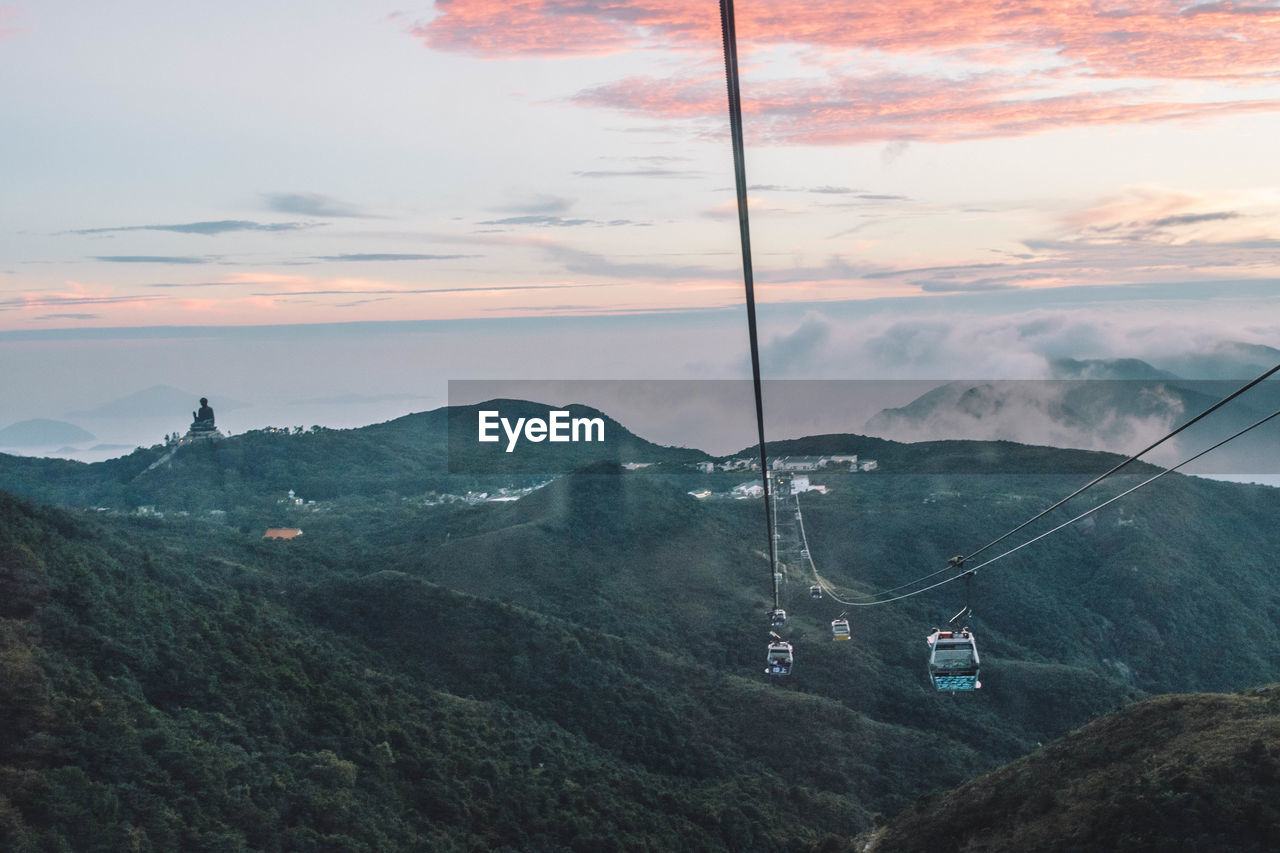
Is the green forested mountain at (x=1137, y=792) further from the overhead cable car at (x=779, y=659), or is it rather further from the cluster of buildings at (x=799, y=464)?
the cluster of buildings at (x=799, y=464)

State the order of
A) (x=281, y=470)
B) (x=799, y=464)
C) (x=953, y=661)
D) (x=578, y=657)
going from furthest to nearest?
1. (x=281, y=470)
2. (x=799, y=464)
3. (x=578, y=657)
4. (x=953, y=661)

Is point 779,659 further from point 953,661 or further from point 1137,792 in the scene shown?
point 1137,792

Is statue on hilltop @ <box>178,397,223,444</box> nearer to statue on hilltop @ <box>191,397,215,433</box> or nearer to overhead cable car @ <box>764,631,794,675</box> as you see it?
statue on hilltop @ <box>191,397,215,433</box>

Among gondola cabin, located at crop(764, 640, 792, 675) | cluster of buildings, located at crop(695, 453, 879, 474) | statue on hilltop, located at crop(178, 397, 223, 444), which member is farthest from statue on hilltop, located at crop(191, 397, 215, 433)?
gondola cabin, located at crop(764, 640, 792, 675)

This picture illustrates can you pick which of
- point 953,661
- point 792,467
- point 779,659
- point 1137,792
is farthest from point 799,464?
point 953,661

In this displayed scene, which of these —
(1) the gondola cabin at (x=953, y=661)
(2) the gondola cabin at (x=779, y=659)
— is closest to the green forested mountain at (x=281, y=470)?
(2) the gondola cabin at (x=779, y=659)

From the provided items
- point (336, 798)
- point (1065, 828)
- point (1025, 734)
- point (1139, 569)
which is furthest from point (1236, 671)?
point (336, 798)
